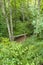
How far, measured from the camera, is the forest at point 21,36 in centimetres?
1154

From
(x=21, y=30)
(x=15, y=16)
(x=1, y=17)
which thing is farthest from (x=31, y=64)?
(x=15, y=16)

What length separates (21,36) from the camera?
73.5 ft

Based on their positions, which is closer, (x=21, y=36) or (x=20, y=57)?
(x=20, y=57)

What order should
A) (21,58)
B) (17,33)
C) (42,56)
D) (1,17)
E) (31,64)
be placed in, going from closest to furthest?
(31,64) → (21,58) → (42,56) → (1,17) → (17,33)

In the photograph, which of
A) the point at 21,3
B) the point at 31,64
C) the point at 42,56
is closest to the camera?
the point at 31,64

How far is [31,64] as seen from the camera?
10547 mm

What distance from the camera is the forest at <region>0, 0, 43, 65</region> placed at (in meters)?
11.5

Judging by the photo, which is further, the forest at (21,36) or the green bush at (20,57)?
the forest at (21,36)

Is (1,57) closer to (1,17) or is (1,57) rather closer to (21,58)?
(21,58)

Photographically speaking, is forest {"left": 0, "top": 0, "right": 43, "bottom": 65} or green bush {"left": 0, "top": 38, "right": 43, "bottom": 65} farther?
forest {"left": 0, "top": 0, "right": 43, "bottom": 65}

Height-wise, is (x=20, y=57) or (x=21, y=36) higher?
(x=20, y=57)

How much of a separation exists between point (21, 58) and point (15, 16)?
14.1m

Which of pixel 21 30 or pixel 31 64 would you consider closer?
pixel 31 64

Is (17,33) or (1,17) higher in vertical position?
(1,17)
